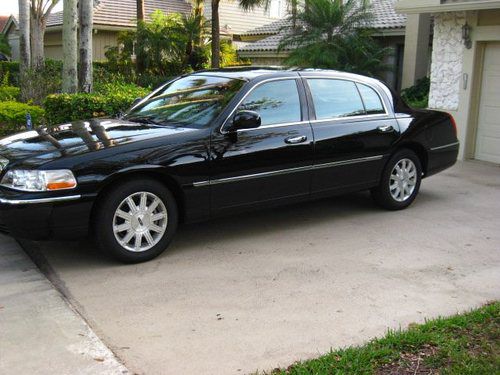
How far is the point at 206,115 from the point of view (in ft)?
19.3

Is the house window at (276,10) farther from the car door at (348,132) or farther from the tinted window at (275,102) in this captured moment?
the tinted window at (275,102)

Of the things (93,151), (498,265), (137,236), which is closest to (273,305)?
(137,236)

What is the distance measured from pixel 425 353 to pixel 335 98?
358 cm

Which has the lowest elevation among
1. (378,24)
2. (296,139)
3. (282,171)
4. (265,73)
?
(282,171)

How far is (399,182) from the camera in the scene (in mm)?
Result: 7332

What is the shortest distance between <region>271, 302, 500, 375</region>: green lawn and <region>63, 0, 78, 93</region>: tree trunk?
8748 mm

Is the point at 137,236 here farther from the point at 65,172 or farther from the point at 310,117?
the point at 310,117

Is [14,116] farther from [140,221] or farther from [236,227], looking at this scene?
[140,221]

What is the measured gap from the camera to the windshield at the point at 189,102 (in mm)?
5941

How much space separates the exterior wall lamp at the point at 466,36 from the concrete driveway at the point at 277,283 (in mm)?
4649

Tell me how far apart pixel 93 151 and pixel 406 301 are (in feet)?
9.17

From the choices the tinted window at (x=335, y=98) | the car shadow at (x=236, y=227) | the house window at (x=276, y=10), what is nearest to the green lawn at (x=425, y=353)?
the car shadow at (x=236, y=227)

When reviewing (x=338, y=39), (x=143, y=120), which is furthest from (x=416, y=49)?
(x=143, y=120)

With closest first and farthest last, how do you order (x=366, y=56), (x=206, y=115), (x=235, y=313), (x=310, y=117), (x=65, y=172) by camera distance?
(x=235, y=313), (x=65, y=172), (x=206, y=115), (x=310, y=117), (x=366, y=56)
